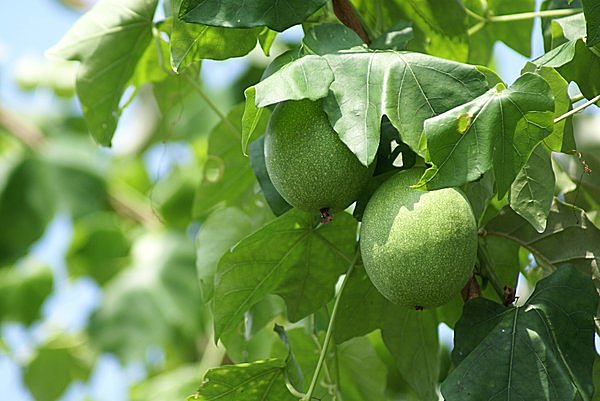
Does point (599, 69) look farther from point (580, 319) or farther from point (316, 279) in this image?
point (316, 279)

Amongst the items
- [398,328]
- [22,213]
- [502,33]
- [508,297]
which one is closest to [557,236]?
[508,297]

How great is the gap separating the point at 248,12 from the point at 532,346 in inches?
17.9

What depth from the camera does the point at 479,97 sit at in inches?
38.1

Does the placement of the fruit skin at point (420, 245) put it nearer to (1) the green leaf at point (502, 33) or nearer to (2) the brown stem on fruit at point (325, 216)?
(2) the brown stem on fruit at point (325, 216)

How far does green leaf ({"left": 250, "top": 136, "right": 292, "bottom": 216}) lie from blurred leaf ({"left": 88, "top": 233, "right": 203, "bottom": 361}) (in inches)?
61.5

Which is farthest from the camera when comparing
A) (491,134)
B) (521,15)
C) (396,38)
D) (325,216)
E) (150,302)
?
(150,302)

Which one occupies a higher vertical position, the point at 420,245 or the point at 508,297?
the point at 420,245

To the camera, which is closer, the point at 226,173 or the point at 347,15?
the point at 347,15

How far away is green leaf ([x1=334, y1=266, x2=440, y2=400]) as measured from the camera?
47.1 inches

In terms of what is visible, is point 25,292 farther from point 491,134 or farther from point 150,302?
point 491,134

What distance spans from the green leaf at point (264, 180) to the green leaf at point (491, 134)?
0.28 metres

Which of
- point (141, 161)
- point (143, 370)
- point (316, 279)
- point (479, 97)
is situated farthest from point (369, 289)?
point (141, 161)

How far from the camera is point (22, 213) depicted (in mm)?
2939

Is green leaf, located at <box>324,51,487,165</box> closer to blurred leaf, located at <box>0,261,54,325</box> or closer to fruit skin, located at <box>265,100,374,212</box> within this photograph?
fruit skin, located at <box>265,100,374,212</box>
